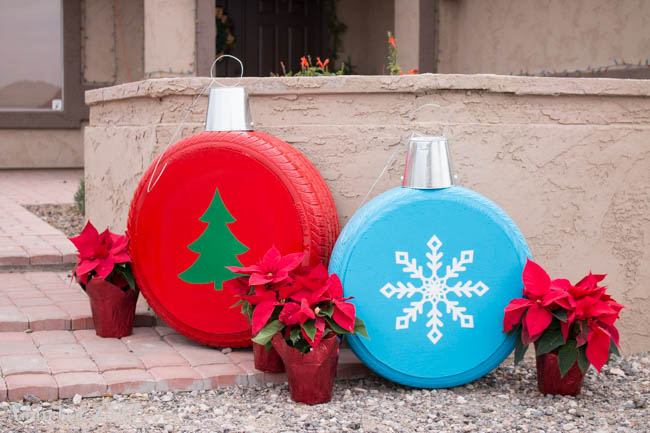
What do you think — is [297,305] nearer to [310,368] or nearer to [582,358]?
[310,368]

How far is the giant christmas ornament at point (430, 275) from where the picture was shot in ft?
9.86

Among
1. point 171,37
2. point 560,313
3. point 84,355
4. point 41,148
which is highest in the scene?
point 171,37

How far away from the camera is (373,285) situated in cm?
301

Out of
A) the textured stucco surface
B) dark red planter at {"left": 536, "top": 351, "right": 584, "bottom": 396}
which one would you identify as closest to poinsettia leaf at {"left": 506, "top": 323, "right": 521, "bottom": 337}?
dark red planter at {"left": 536, "top": 351, "right": 584, "bottom": 396}

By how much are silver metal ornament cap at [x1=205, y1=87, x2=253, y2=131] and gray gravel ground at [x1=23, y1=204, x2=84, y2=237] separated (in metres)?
3.19

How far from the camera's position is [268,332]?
281 centimetres

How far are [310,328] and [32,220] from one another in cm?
424

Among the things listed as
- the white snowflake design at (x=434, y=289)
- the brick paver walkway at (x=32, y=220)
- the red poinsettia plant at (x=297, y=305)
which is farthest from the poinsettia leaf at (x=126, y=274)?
the brick paver walkway at (x=32, y=220)

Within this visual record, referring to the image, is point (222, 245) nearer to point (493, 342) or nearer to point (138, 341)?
point (138, 341)

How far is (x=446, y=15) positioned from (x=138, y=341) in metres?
6.78

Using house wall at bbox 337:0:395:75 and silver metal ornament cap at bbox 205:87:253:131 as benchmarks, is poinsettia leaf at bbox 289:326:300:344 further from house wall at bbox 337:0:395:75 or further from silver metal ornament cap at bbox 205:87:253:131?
house wall at bbox 337:0:395:75

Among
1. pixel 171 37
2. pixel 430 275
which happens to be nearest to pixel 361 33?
pixel 171 37

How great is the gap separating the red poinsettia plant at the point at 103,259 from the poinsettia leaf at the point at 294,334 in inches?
38.0

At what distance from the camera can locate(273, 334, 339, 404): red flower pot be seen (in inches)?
112
